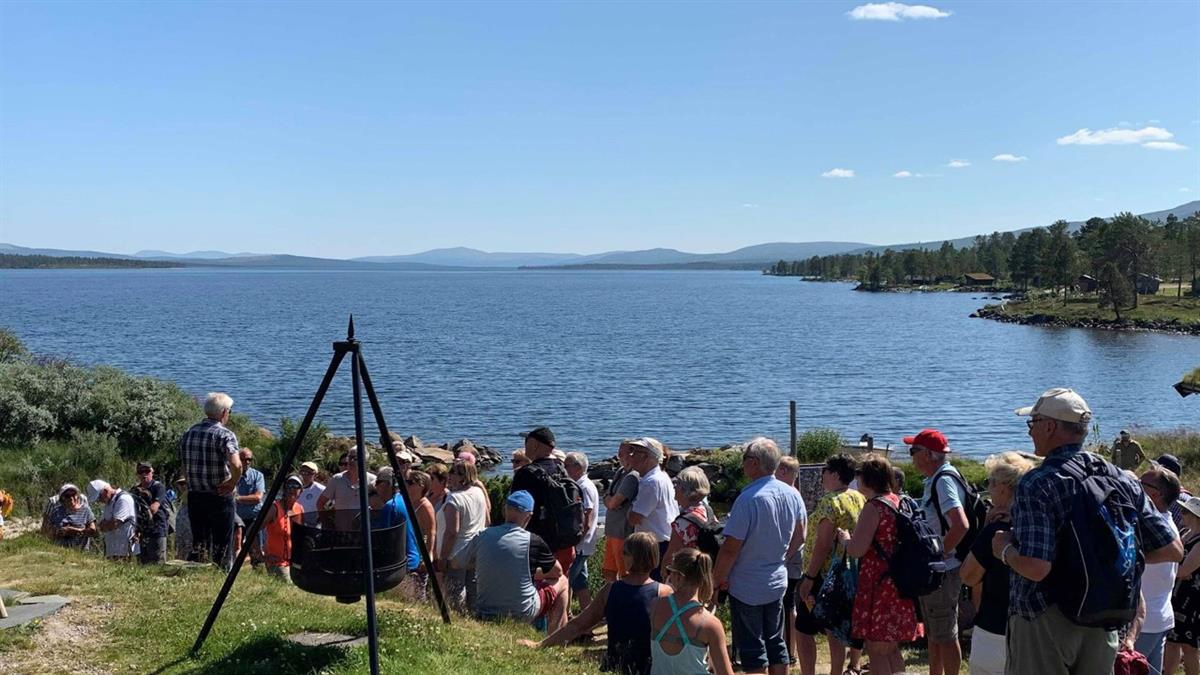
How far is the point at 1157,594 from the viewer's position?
6.01 meters

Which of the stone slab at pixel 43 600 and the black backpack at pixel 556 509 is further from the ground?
the black backpack at pixel 556 509

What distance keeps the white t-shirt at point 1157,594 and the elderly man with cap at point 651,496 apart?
11.5 feet

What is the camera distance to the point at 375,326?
93.8 m

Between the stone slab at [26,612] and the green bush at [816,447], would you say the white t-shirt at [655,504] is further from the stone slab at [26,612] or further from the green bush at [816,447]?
the green bush at [816,447]

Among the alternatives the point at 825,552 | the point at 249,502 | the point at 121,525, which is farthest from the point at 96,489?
the point at 825,552

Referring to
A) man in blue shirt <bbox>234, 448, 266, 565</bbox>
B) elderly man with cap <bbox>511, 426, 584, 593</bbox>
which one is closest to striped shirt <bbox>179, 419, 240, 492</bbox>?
man in blue shirt <bbox>234, 448, 266, 565</bbox>

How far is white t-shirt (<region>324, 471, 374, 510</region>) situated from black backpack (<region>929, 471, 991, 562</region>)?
496 centimetres

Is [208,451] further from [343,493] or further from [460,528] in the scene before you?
[460,528]

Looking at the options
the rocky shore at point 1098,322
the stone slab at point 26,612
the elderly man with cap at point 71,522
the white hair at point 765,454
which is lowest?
the rocky shore at point 1098,322

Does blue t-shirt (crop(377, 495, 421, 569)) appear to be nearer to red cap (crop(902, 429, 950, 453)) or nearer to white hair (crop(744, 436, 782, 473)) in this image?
white hair (crop(744, 436, 782, 473))

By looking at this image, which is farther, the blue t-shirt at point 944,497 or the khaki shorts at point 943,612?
the khaki shorts at point 943,612

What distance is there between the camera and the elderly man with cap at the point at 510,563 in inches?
283

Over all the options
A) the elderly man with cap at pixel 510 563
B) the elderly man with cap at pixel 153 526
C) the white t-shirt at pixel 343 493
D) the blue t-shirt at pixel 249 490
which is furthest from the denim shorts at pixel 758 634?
the elderly man with cap at pixel 153 526

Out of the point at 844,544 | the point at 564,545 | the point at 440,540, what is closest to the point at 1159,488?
the point at 844,544
